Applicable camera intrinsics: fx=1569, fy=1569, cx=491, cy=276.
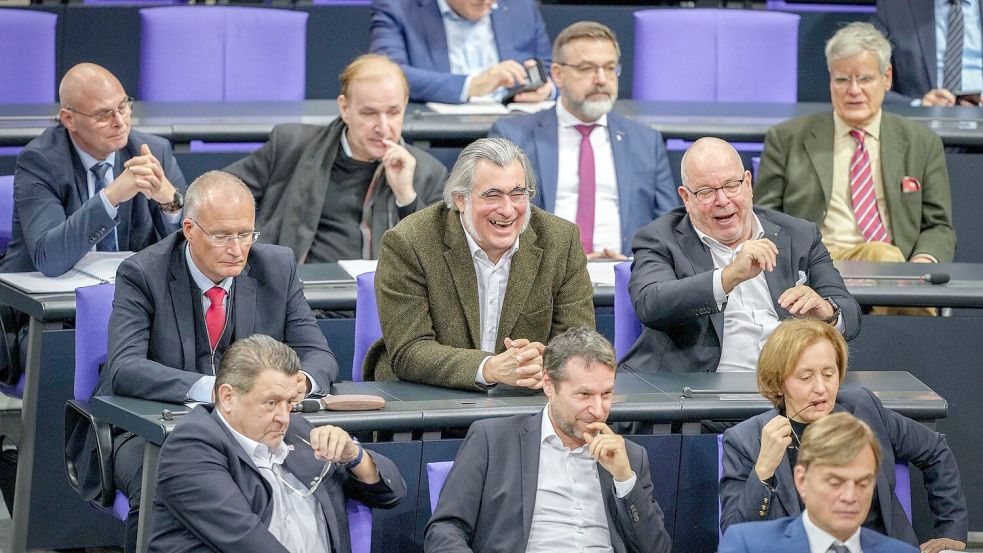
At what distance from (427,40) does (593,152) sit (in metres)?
0.99

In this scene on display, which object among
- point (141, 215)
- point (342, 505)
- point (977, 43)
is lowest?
point (342, 505)

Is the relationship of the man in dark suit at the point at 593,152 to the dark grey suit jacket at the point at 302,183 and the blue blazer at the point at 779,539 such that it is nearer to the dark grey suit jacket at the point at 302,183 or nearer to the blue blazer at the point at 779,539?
the dark grey suit jacket at the point at 302,183

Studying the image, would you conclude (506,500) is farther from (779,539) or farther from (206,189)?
(206,189)

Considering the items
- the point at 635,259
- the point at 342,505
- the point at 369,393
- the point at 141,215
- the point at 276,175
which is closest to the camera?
the point at 342,505

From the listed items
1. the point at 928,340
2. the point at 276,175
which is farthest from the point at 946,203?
the point at 276,175

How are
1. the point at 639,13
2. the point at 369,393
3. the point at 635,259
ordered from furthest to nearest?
the point at 639,13 → the point at 635,259 → the point at 369,393

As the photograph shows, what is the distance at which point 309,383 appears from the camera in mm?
3598

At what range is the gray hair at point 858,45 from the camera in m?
5.07

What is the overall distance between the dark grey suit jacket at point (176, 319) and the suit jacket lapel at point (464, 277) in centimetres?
35

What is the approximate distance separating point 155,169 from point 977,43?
3.47 meters

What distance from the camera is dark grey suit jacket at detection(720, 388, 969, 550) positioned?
10.9 feet

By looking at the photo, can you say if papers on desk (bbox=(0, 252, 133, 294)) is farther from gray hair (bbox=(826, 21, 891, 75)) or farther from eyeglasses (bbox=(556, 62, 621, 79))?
gray hair (bbox=(826, 21, 891, 75))

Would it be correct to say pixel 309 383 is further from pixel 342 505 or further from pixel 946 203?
pixel 946 203

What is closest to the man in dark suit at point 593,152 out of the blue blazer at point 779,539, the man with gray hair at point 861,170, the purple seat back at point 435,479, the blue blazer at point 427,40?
the man with gray hair at point 861,170
